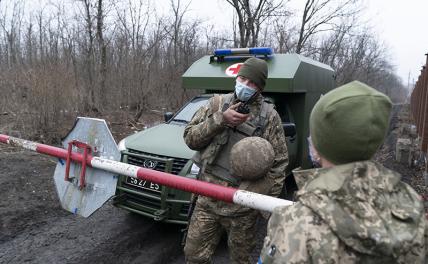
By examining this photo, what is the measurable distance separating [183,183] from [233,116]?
563 mm

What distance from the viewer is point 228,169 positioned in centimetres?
273

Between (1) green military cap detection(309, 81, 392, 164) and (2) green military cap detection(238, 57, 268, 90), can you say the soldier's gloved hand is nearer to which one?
(2) green military cap detection(238, 57, 268, 90)

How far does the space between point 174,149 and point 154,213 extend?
2.46 feet

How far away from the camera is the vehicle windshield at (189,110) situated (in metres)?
5.38

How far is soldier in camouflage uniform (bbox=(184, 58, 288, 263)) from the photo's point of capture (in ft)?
8.87

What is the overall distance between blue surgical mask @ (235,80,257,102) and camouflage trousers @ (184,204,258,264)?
0.84 meters

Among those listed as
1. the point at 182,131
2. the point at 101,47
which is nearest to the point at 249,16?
the point at 101,47

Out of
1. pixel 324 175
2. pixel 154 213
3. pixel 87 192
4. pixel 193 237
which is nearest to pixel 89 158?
pixel 87 192

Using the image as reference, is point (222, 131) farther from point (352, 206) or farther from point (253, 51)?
point (253, 51)

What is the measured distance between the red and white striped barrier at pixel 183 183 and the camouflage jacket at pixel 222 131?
0.32m

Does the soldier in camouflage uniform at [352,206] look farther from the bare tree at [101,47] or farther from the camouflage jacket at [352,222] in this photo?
the bare tree at [101,47]

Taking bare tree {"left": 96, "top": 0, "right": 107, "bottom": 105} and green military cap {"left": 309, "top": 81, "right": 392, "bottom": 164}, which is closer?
green military cap {"left": 309, "top": 81, "right": 392, "bottom": 164}

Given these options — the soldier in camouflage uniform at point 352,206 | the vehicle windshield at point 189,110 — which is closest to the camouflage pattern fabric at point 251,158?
the soldier in camouflage uniform at point 352,206

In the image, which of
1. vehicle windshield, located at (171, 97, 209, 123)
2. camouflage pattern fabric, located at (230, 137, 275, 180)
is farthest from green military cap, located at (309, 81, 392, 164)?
vehicle windshield, located at (171, 97, 209, 123)
